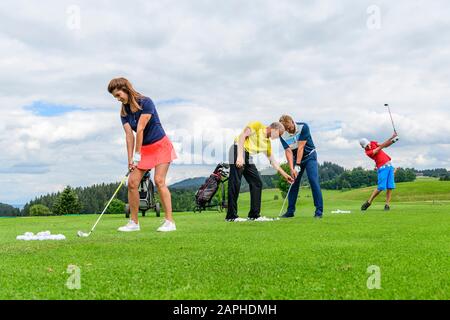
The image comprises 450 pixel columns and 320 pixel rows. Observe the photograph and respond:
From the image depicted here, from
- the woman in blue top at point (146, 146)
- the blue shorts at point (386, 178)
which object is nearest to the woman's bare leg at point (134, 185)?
the woman in blue top at point (146, 146)

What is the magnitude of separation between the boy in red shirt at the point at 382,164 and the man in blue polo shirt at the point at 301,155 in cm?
430

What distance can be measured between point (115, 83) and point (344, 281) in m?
5.35

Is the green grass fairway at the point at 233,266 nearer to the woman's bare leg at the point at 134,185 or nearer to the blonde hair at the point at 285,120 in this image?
the woman's bare leg at the point at 134,185

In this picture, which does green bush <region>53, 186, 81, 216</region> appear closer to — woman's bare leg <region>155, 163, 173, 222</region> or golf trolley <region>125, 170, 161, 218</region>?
golf trolley <region>125, 170, 161, 218</region>

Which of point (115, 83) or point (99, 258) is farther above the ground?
point (115, 83)

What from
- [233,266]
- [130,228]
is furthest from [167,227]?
[233,266]

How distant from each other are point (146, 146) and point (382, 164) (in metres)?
9.89

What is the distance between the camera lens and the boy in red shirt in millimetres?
15352

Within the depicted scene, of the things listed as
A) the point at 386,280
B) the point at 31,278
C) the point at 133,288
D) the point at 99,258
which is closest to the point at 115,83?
the point at 99,258

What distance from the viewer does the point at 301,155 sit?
1162 cm

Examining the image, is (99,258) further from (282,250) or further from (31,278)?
(282,250)

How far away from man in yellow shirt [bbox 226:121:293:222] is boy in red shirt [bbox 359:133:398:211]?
18.7 feet

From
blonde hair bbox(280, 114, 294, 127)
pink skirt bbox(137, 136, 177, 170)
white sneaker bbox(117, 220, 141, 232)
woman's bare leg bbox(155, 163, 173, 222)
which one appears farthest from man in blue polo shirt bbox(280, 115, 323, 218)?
white sneaker bbox(117, 220, 141, 232)
